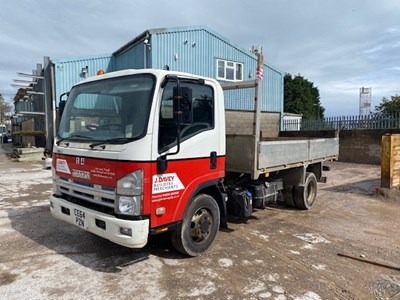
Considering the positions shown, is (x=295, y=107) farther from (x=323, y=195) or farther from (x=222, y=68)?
(x=323, y=195)

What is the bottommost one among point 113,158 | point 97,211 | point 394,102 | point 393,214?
point 393,214

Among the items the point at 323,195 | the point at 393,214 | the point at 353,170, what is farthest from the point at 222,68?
the point at 393,214

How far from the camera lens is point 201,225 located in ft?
14.5

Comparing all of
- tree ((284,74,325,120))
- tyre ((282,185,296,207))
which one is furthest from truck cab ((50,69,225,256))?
tree ((284,74,325,120))

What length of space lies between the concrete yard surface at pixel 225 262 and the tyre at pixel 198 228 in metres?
0.17

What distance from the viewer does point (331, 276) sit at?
12.9 ft

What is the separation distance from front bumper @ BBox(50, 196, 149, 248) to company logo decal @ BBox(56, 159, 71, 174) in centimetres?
46

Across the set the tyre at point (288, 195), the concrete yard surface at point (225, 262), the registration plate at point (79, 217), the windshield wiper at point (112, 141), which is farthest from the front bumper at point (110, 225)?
the tyre at point (288, 195)

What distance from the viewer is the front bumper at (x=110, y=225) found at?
3.48 m

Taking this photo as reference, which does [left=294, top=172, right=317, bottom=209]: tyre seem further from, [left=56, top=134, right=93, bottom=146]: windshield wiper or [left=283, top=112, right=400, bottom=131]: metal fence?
[left=283, top=112, right=400, bottom=131]: metal fence

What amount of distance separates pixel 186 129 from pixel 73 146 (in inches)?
59.4

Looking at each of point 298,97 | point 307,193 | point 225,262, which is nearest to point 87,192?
point 225,262

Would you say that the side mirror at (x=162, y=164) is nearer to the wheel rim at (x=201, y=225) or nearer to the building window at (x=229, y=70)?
the wheel rim at (x=201, y=225)

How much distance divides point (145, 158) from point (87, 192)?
1.00 meters
